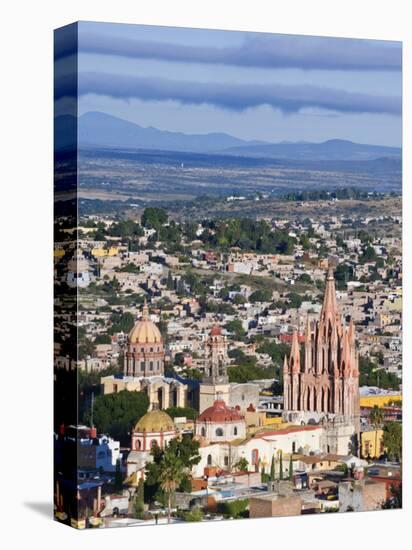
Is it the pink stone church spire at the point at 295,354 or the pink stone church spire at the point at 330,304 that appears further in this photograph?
the pink stone church spire at the point at 330,304

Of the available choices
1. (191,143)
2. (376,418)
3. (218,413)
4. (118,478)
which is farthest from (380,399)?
(191,143)

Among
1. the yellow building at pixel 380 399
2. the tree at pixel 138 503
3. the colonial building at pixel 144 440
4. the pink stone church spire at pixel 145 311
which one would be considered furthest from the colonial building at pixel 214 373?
the yellow building at pixel 380 399

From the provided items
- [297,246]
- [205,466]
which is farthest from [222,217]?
[205,466]

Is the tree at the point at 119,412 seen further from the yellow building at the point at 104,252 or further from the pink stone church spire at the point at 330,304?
the pink stone church spire at the point at 330,304

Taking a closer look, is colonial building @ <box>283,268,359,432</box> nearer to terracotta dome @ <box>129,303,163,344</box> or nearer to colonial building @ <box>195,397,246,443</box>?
colonial building @ <box>195,397,246,443</box>

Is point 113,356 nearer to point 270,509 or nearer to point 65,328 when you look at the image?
point 65,328

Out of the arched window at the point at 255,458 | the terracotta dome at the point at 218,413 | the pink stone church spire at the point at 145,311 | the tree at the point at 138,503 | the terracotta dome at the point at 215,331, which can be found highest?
the pink stone church spire at the point at 145,311

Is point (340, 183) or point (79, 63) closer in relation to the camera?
point (79, 63)

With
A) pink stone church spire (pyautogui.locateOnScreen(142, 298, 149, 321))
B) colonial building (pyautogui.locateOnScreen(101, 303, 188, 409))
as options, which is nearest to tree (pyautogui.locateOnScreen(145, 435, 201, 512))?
colonial building (pyautogui.locateOnScreen(101, 303, 188, 409))
